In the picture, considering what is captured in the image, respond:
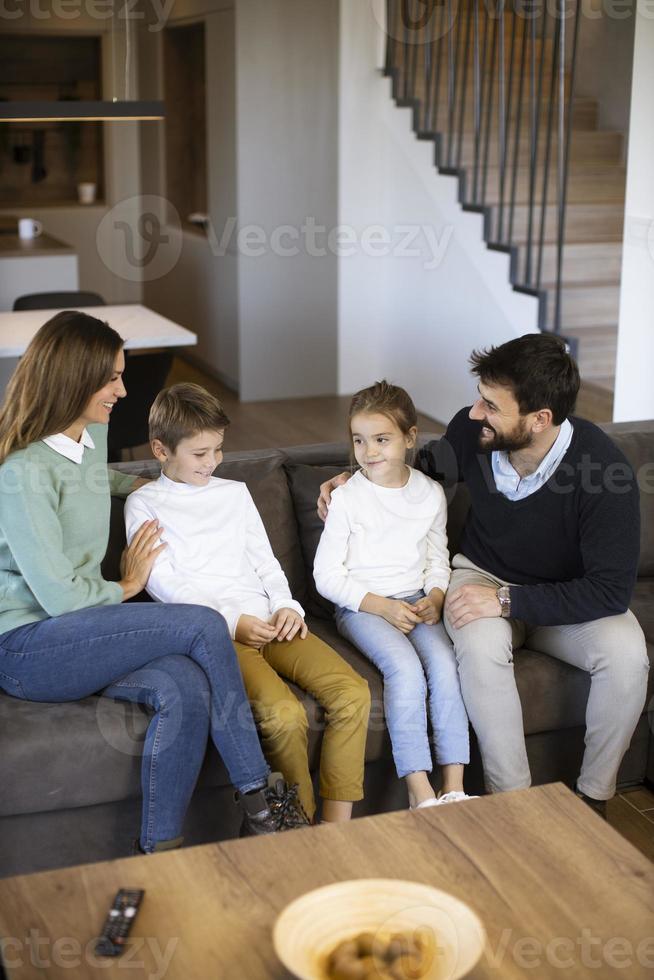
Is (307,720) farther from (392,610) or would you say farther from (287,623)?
(392,610)

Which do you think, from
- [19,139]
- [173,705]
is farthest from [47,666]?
[19,139]

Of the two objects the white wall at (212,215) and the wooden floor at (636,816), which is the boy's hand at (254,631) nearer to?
the wooden floor at (636,816)

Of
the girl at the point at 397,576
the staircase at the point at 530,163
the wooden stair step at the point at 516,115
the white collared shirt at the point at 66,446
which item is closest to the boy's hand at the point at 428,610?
the girl at the point at 397,576

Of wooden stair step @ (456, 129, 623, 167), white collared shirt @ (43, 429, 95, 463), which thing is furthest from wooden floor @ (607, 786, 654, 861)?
wooden stair step @ (456, 129, 623, 167)

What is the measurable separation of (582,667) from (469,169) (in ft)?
13.2

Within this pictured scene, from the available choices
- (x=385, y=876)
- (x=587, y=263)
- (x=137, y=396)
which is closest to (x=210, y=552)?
(x=385, y=876)

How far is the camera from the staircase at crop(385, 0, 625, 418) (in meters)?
5.30

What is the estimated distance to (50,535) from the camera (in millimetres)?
2371

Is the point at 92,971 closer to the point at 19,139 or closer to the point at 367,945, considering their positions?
the point at 367,945

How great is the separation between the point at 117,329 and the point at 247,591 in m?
2.31

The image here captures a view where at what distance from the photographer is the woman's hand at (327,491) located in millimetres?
2777

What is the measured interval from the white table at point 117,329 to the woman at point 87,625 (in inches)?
75.7

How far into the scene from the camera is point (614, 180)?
6348 millimetres

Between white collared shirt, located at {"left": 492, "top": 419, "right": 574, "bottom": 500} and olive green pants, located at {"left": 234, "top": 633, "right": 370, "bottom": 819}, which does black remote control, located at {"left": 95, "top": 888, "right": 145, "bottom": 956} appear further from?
white collared shirt, located at {"left": 492, "top": 419, "right": 574, "bottom": 500}
